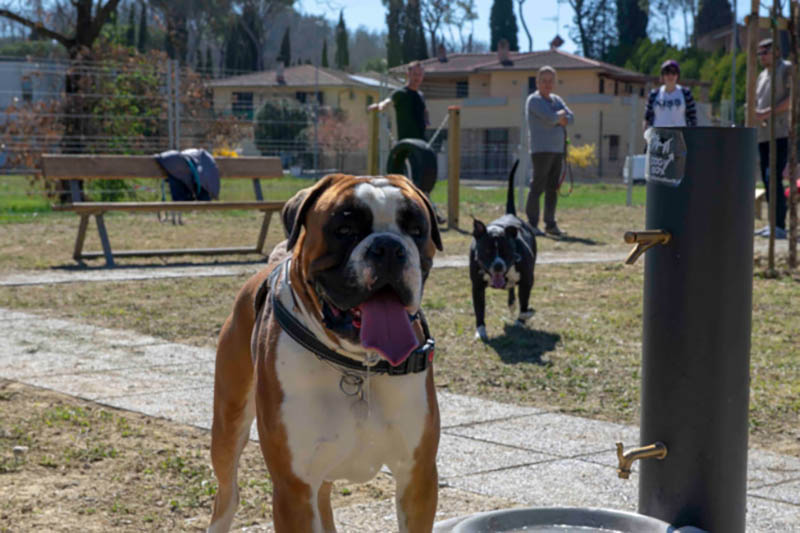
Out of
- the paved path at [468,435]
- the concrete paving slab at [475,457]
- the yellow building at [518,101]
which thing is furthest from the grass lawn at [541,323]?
the yellow building at [518,101]

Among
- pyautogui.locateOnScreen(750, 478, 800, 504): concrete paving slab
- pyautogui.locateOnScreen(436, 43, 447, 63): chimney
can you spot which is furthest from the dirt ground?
pyautogui.locateOnScreen(436, 43, 447, 63): chimney

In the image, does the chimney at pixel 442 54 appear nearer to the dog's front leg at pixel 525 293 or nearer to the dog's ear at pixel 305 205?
the dog's front leg at pixel 525 293

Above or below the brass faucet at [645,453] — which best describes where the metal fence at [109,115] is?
above

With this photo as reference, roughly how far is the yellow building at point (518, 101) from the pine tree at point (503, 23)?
2036cm

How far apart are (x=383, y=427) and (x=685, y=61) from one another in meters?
62.3

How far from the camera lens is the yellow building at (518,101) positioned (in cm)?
4494

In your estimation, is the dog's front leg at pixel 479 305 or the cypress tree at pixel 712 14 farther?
the cypress tree at pixel 712 14

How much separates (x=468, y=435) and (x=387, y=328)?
220cm

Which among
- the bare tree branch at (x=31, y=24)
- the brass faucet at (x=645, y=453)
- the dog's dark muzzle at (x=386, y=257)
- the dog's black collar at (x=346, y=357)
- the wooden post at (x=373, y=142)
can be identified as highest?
the bare tree branch at (x=31, y=24)

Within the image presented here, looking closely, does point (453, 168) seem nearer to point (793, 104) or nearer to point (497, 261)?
point (793, 104)

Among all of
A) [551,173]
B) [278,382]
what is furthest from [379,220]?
[551,173]

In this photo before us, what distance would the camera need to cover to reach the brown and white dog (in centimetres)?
254

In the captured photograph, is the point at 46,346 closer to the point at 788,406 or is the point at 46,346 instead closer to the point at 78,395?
the point at 78,395

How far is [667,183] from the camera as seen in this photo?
9.97 feet
